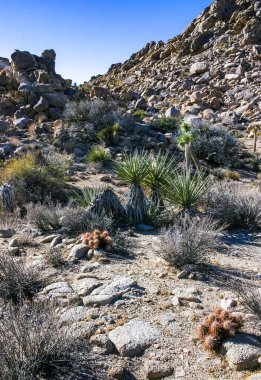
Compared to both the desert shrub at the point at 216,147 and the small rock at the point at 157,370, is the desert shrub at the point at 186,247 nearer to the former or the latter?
the small rock at the point at 157,370

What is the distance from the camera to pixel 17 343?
11.9ft

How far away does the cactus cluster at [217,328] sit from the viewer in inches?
160

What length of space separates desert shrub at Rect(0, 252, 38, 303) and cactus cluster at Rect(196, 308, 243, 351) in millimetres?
2378

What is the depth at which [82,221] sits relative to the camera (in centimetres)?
850

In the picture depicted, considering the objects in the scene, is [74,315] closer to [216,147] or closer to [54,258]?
[54,258]

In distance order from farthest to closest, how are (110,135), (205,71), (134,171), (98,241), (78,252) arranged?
(205,71) → (110,135) → (134,171) → (98,241) → (78,252)

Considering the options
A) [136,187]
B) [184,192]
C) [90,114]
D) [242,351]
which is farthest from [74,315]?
[90,114]

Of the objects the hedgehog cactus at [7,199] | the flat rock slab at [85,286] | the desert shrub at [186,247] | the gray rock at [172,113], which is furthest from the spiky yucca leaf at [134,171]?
the gray rock at [172,113]

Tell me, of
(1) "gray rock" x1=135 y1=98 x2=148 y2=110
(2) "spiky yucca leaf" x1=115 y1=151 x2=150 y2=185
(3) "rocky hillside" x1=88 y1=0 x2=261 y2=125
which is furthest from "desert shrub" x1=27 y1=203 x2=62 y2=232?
(1) "gray rock" x1=135 y1=98 x2=148 y2=110

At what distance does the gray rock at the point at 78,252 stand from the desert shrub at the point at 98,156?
367 inches

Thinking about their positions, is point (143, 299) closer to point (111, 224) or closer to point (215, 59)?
point (111, 224)

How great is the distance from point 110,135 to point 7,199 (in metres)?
8.75

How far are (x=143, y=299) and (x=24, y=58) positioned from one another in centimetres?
2163

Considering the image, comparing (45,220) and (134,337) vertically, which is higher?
(45,220)
